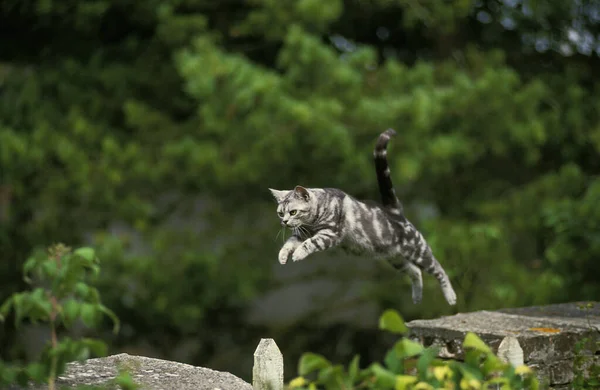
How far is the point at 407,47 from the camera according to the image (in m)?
9.28

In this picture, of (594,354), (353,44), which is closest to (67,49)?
(353,44)

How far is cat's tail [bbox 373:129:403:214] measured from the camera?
295 centimetres

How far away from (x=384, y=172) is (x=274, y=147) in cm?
Result: 429

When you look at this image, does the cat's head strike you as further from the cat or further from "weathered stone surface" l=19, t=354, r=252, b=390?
"weathered stone surface" l=19, t=354, r=252, b=390

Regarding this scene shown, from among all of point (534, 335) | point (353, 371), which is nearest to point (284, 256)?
point (353, 371)

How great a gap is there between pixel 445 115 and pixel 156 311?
298 cm

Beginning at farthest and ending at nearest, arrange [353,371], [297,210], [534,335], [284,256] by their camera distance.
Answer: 1. [534,335]
2. [297,210]
3. [284,256]
4. [353,371]

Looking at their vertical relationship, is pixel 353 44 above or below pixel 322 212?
below

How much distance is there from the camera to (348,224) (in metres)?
2.75

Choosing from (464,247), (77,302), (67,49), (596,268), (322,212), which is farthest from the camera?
(67,49)

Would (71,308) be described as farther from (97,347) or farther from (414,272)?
(414,272)

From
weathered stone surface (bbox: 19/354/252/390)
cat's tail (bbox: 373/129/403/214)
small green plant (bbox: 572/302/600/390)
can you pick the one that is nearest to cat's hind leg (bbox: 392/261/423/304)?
cat's tail (bbox: 373/129/403/214)

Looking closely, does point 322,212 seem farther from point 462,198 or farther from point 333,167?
point 462,198

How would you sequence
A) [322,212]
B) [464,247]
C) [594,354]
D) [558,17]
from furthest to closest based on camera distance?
[558,17]
[464,247]
[594,354]
[322,212]
